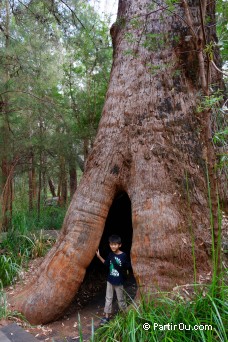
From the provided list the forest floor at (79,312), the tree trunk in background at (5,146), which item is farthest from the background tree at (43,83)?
the forest floor at (79,312)

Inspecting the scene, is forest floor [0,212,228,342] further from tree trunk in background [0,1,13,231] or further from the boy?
tree trunk in background [0,1,13,231]

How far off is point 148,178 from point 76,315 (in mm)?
2011

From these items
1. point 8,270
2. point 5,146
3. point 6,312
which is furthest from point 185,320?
point 5,146

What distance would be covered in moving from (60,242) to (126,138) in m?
1.51

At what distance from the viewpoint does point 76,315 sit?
168 inches

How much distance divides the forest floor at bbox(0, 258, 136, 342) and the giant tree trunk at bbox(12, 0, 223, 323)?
15 centimetres

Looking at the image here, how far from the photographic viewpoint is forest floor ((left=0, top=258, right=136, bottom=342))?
12.1ft

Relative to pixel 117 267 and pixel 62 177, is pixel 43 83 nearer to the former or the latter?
pixel 62 177

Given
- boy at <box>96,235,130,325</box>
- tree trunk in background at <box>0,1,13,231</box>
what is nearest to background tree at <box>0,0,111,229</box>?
tree trunk in background at <box>0,1,13,231</box>

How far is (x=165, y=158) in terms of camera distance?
3.81 meters

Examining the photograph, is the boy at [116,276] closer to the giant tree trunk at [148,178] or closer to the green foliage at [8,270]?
the giant tree trunk at [148,178]

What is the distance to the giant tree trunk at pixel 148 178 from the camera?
3492mm

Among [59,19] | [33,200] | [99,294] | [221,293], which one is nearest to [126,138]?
[221,293]

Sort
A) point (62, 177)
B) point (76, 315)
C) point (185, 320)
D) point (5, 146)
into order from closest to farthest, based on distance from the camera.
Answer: point (185, 320), point (76, 315), point (5, 146), point (62, 177)
